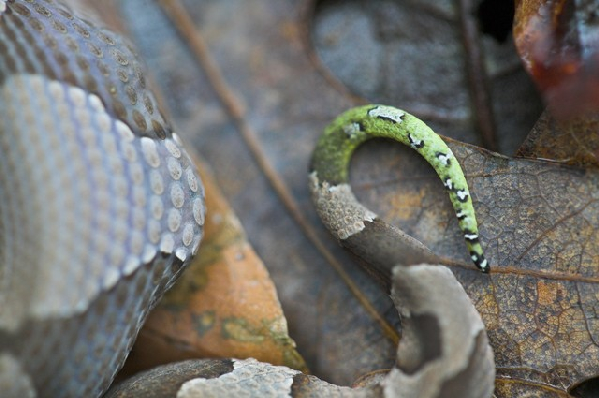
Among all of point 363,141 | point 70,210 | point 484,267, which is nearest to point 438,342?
point 484,267

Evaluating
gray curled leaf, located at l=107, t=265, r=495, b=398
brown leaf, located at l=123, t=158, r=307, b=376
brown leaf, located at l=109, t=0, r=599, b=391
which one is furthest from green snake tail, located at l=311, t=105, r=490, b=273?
brown leaf, located at l=123, t=158, r=307, b=376

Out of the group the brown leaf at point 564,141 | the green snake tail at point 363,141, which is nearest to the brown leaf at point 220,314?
the green snake tail at point 363,141

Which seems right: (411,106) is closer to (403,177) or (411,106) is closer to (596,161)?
(403,177)

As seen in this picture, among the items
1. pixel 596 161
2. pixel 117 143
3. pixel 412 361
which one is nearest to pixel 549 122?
pixel 596 161

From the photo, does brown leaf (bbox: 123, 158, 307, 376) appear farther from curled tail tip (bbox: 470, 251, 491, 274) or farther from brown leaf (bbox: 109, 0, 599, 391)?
curled tail tip (bbox: 470, 251, 491, 274)

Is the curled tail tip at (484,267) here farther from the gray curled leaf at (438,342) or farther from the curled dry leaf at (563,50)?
the curled dry leaf at (563,50)

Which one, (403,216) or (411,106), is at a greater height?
(411,106)

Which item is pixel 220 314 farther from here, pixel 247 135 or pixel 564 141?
pixel 564 141
